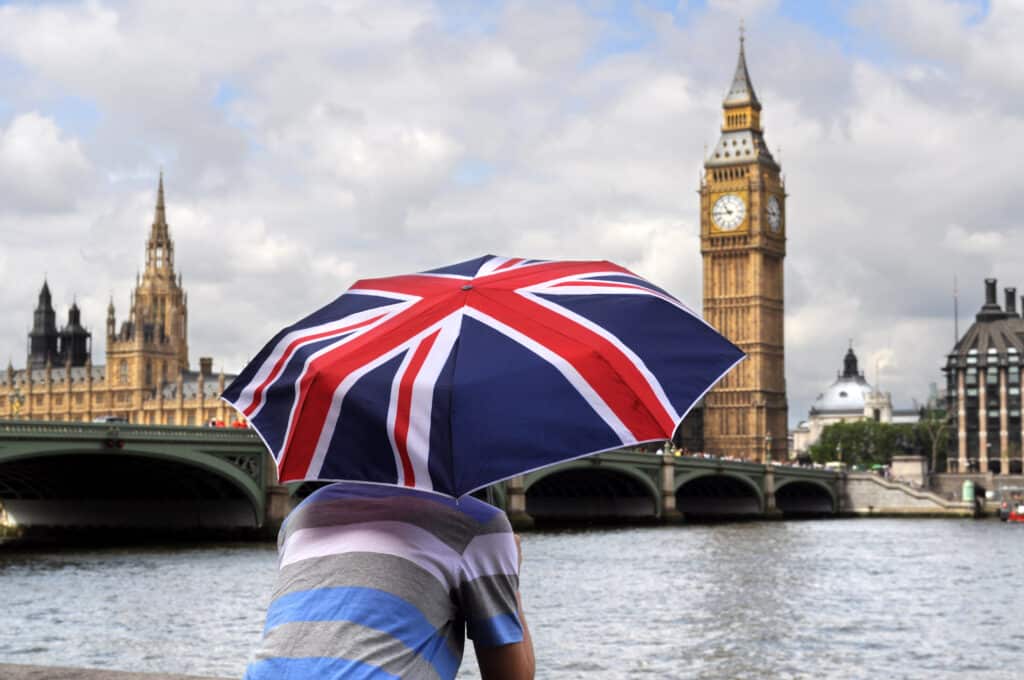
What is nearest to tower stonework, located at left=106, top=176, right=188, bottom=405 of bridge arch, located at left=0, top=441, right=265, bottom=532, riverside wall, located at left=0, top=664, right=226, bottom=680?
bridge arch, located at left=0, top=441, right=265, bottom=532

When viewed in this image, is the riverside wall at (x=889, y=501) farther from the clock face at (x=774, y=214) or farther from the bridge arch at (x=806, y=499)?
the clock face at (x=774, y=214)

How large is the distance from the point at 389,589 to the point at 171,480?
4186 centimetres

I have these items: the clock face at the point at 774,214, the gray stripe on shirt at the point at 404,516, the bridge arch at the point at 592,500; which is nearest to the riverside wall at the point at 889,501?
the bridge arch at the point at 592,500

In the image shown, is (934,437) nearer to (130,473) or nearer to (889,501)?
(889,501)

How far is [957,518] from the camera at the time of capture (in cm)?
7881

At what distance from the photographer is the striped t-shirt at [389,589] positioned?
10.3 feet

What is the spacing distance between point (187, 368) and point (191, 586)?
11409 centimetres

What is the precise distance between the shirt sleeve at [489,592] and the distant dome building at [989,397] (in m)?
111

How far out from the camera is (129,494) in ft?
149

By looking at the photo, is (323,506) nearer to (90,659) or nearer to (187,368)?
(90,659)

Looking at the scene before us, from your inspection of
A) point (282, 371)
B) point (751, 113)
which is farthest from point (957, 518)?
point (282, 371)

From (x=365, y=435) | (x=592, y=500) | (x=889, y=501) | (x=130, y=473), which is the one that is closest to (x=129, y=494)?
(x=130, y=473)

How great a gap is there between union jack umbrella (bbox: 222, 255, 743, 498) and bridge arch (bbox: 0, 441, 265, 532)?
120ft

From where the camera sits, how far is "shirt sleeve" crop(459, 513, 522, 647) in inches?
128
